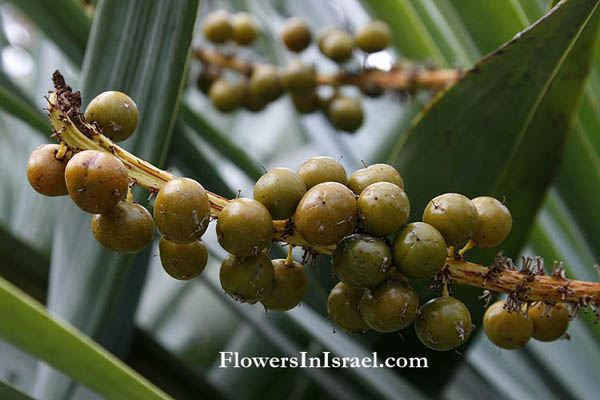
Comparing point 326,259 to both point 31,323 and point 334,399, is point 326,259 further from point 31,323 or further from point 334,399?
point 31,323

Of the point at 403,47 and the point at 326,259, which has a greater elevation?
the point at 403,47

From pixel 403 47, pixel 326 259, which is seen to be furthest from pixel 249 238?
pixel 403 47

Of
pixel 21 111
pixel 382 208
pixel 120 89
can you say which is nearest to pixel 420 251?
pixel 382 208

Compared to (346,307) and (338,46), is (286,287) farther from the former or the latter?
(338,46)

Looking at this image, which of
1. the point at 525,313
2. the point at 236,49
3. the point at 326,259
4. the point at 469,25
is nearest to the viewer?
the point at 525,313

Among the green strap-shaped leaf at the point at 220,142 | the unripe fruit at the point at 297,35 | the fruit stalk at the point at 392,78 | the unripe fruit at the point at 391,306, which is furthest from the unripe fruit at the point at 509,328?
the unripe fruit at the point at 297,35

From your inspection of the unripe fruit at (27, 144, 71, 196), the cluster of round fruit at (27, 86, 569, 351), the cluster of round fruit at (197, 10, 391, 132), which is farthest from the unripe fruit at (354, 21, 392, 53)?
the unripe fruit at (27, 144, 71, 196)

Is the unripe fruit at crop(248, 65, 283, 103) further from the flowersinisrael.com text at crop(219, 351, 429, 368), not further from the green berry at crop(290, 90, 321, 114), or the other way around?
the flowersinisrael.com text at crop(219, 351, 429, 368)
